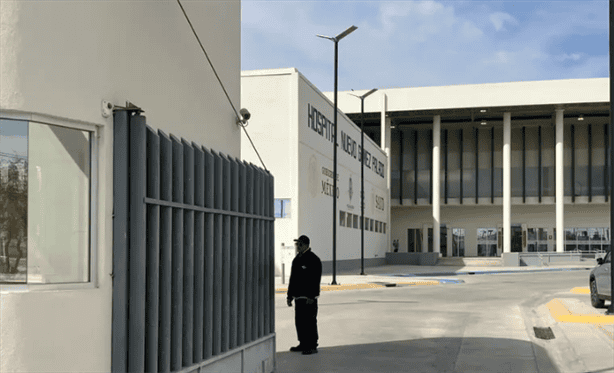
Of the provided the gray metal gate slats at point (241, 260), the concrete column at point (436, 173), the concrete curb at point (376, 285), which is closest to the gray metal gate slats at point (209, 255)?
the gray metal gate slats at point (241, 260)

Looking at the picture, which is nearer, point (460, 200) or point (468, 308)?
point (468, 308)

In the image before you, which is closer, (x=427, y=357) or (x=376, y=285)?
(x=427, y=357)

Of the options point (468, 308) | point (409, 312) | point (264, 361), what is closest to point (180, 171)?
point (264, 361)

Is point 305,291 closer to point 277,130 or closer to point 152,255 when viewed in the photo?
point 152,255

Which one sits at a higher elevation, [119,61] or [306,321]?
[119,61]

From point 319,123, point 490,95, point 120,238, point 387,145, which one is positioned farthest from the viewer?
point 387,145

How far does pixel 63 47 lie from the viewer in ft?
19.8

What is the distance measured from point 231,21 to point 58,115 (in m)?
5.14

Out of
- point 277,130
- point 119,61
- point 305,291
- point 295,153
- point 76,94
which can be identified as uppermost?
point 277,130

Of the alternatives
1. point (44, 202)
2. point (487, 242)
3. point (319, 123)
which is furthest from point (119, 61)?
point (487, 242)

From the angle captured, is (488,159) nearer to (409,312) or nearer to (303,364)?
(409,312)

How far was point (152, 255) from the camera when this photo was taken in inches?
269

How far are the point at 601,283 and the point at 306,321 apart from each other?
1008 centimetres

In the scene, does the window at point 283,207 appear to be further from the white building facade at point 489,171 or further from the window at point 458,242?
the window at point 458,242
